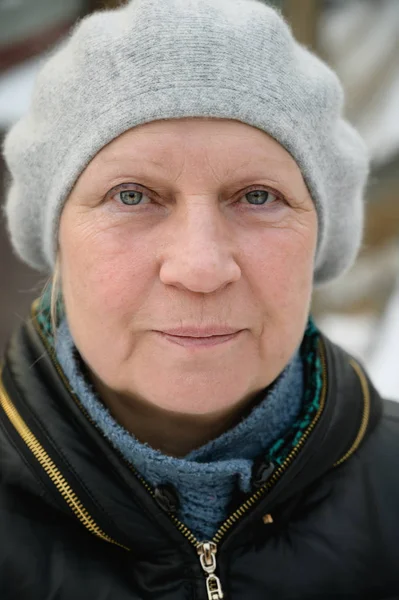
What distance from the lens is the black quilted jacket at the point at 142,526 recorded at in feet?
4.81

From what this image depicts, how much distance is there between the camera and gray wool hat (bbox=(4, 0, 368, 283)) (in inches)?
52.5

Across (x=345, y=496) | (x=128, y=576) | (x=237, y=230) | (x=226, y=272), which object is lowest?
(x=128, y=576)

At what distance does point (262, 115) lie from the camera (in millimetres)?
1362

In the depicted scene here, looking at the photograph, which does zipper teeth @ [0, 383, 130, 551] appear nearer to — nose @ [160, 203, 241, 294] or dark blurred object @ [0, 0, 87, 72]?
nose @ [160, 203, 241, 294]

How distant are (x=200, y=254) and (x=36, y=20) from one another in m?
3.37

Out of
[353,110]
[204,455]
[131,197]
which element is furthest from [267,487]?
[353,110]

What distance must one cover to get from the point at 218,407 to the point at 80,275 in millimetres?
411

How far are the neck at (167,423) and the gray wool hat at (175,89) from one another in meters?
0.43

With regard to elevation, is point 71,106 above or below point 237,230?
above

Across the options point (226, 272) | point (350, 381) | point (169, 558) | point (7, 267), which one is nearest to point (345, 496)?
point (350, 381)

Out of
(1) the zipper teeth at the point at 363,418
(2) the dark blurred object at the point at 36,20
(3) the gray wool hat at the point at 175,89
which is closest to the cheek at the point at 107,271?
(3) the gray wool hat at the point at 175,89

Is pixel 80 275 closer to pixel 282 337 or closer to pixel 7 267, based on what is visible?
pixel 282 337

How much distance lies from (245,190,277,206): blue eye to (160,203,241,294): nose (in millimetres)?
102

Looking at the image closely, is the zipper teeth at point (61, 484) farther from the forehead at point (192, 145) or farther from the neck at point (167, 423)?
the forehead at point (192, 145)
